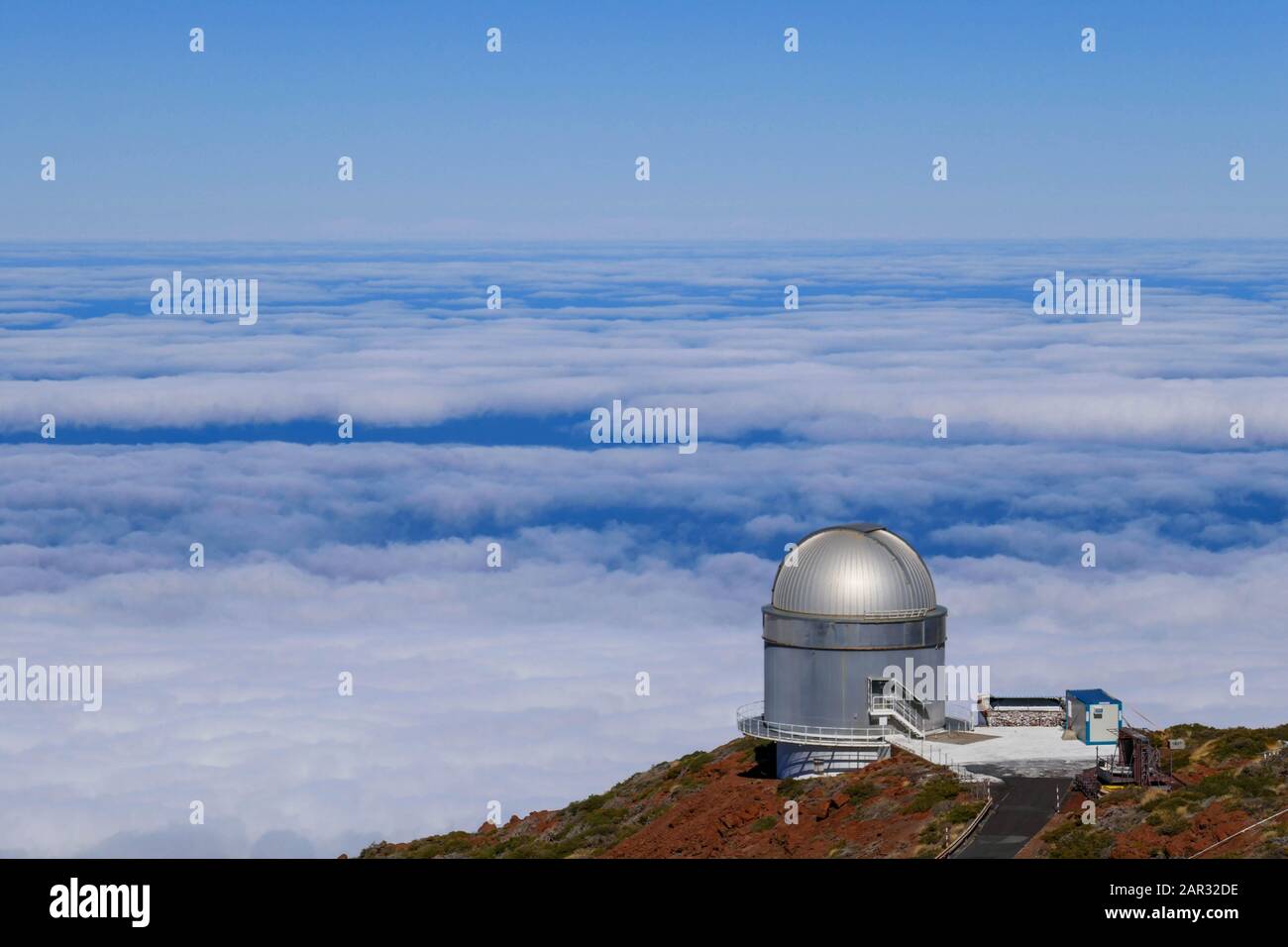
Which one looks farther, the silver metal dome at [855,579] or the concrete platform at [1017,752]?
the silver metal dome at [855,579]

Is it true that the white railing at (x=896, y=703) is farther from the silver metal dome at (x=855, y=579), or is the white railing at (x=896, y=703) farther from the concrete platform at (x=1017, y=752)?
the silver metal dome at (x=855, y=579)

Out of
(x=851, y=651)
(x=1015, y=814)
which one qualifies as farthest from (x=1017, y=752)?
(x=1015, y=814)

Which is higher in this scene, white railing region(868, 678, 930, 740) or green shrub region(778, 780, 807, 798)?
white railing region(868, 678, 930, 740)

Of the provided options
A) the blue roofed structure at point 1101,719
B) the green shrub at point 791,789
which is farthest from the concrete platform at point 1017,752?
the green shrub at point 791,789

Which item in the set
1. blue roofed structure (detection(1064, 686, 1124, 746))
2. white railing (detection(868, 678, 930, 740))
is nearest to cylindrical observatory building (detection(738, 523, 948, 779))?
white railing (detection(868, 678, 930, 740))

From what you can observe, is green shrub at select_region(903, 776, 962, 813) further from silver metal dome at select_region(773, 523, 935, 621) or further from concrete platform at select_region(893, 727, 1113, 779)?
silver metal dome at select_region(773, 523, 935, 621)

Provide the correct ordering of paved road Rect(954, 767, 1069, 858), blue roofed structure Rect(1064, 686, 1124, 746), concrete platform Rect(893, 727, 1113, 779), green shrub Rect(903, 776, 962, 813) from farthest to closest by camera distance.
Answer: blue roofed structure Rect(1064, 686, 1124, 746) < concrete platform Rect(893, 727, 1113, 779) < green shrub Rect(903, 776, 962, 813) < paved road Rect(954, 767, 1069, 858)
